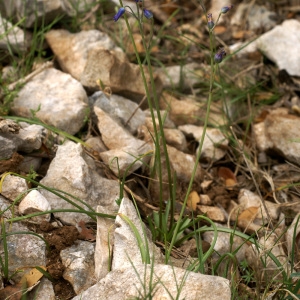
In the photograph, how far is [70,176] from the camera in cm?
264

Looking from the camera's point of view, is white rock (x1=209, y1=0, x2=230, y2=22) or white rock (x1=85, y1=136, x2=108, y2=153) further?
white rock (x1=209, y1=0, x2=230, y2=22)

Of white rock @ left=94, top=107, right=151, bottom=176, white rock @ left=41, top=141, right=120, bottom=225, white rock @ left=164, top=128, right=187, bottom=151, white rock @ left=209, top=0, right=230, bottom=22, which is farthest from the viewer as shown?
white rock @ left=209, top=0, right=230, bottom=22

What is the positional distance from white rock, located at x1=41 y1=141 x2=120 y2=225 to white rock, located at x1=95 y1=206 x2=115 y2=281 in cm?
16

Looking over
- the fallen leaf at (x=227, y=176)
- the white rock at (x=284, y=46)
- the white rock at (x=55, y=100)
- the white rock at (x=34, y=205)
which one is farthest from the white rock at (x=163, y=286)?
the white rock at (x=284, y=46)

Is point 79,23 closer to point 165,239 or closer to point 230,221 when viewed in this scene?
point 230,221

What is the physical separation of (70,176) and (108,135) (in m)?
0.51

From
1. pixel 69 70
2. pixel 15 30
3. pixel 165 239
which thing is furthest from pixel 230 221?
pixel 15 30

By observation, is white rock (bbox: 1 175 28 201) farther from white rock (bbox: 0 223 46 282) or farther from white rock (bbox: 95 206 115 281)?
white rock (bbox: 95 206 115 281)

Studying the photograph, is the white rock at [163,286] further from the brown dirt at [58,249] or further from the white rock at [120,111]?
the white rock at [120,111]

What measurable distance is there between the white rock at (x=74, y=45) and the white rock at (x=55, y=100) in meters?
0.16

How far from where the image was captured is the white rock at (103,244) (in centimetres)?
224

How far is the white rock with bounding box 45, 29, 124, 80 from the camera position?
362 centimetres

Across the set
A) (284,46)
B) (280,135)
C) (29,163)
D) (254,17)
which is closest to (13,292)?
(29,163)

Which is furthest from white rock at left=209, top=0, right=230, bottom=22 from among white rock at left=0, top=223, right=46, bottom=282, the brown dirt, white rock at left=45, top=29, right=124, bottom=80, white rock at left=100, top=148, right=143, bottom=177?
white rock at left=0, top=223, right=46, bottom=282
